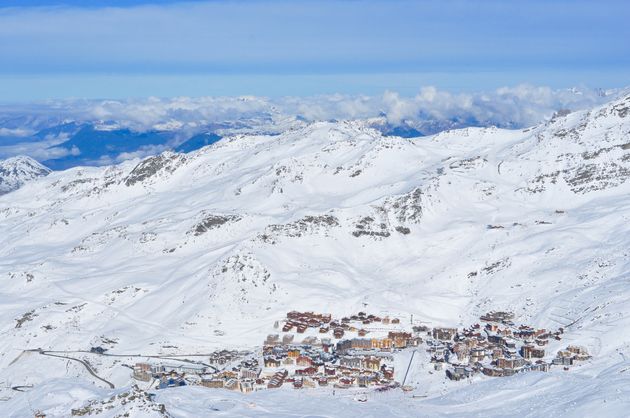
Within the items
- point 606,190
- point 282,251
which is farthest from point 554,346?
point 606,190

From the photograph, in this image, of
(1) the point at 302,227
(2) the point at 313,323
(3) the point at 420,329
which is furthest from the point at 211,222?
(3) the point at 420,329

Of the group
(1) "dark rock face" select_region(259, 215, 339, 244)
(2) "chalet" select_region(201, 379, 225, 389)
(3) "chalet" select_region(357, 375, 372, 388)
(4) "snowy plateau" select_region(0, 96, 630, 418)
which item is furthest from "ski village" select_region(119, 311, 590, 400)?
(1) "dark rock face" select_region(259, 215, 339, 244)

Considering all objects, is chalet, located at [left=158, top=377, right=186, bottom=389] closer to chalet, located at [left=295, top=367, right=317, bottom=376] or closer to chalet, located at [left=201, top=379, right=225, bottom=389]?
chalet, located at [left=201, top=379, right=225, bottom=389]

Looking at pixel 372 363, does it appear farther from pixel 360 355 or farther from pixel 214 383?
pixel 214 383

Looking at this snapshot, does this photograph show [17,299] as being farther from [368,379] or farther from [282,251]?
[368,379]

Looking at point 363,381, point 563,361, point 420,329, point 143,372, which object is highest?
point 420,329

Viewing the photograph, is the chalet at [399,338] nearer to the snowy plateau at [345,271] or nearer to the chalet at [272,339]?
the snowy plateau at [345,271]

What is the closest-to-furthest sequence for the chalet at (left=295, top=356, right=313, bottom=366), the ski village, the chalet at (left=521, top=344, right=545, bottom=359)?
the ski village, the chalet at (left=521, top=344, right=545, bottom=359), the chalet at (left=295, top=356, right=313, bottom=366)
